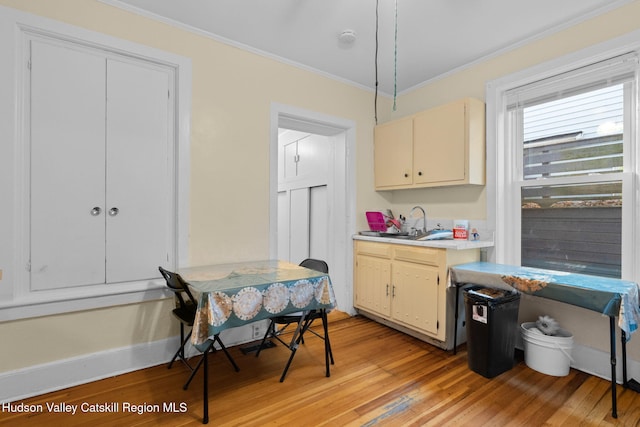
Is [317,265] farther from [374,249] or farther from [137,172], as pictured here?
[137,172]

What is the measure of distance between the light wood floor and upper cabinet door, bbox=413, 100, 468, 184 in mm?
1745

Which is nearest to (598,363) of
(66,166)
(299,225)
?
(299,225)

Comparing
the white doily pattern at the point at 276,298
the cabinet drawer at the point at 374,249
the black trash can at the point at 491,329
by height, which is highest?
the cabinet drawer at the point at 374,249

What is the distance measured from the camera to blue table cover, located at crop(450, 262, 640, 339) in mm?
1949

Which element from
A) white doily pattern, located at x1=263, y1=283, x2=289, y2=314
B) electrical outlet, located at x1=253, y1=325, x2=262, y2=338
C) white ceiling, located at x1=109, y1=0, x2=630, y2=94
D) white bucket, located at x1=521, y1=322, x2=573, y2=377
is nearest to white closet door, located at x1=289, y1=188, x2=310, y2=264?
electrical outlet, located at x1=253, y1=325, x2=262, y2=338

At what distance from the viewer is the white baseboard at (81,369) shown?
6.89 feet

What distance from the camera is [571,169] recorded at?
267cm

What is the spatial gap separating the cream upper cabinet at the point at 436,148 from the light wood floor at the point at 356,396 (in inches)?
67.9

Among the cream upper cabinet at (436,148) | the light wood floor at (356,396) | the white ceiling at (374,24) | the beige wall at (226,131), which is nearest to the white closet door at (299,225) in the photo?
the cream upper cabinet at (436,148)

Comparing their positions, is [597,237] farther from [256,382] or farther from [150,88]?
[150,88]

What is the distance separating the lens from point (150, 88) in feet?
8.55

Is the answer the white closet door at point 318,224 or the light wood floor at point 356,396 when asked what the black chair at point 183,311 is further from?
the white closet door at point 318,224

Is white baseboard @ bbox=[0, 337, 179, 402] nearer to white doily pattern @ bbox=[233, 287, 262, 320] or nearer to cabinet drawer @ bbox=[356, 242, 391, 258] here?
white doily pattern @ bbox=[233, 287, 262, 320]

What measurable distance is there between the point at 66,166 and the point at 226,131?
1244mm
